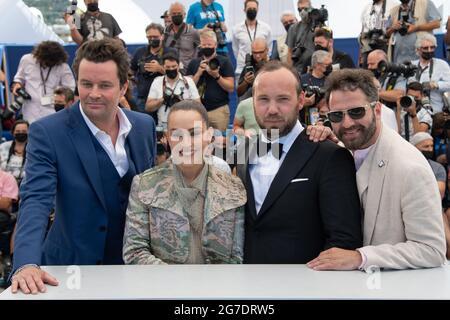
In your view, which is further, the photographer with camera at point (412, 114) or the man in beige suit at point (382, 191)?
the photographer with camera at point (412, 114)

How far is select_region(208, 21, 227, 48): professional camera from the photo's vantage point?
8.34 m

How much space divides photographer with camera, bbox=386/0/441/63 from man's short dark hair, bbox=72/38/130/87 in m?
5.40

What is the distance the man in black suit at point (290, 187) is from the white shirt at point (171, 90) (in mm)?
4453

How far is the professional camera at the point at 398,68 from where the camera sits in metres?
6.92

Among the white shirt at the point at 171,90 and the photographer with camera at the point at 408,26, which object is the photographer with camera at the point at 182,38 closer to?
the white shirt at the point at 171,90

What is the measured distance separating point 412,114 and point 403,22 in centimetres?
147

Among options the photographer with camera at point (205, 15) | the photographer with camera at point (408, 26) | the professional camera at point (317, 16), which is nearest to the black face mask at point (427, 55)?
the photographer with camera at point (408, 26)

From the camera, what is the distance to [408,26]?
760 centimetres

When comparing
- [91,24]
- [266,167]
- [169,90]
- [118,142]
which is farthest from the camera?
[91,24]

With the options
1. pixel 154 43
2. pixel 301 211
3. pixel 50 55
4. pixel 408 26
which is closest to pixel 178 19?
pixel 154 43

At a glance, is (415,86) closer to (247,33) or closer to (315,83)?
(315,83)

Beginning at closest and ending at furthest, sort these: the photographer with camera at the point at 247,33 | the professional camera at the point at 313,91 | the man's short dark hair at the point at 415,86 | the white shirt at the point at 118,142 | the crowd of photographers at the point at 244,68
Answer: the white shirt at the point at 118,142
the professional camera at the point at 313,91
the crowd of photographers at the point at 244,68
the man's short dark hair at the point at 415,86
the photographer with camera at the point at 247,33

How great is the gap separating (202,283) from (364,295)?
18.9 inches
